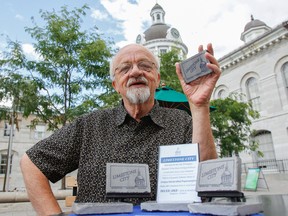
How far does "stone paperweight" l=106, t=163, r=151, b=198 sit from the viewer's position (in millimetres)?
1288

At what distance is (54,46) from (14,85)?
1.99 meters

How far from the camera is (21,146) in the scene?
27484 millimetres

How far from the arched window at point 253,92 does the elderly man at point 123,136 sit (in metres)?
21.1

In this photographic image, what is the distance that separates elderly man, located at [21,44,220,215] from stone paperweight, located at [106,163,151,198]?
35 cm

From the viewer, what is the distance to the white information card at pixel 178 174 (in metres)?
1.30

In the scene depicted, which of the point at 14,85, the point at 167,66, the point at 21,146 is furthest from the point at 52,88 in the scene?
the point at 21,146

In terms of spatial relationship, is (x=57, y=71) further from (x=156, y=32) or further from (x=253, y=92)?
(x=156, y=32)

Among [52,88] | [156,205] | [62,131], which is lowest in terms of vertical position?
[156,205]

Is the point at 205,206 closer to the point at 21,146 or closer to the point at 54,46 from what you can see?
the point at 54,46

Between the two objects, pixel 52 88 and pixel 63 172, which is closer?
pixel 63 172

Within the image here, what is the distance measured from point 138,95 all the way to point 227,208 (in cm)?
124

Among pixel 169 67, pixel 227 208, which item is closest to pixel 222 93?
pixel 169 67

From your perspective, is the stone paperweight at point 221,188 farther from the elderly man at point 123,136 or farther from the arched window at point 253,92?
the arched window at point 253,92

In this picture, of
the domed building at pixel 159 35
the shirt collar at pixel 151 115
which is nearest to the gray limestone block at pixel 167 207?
the shirt collar at pixel 151 115
